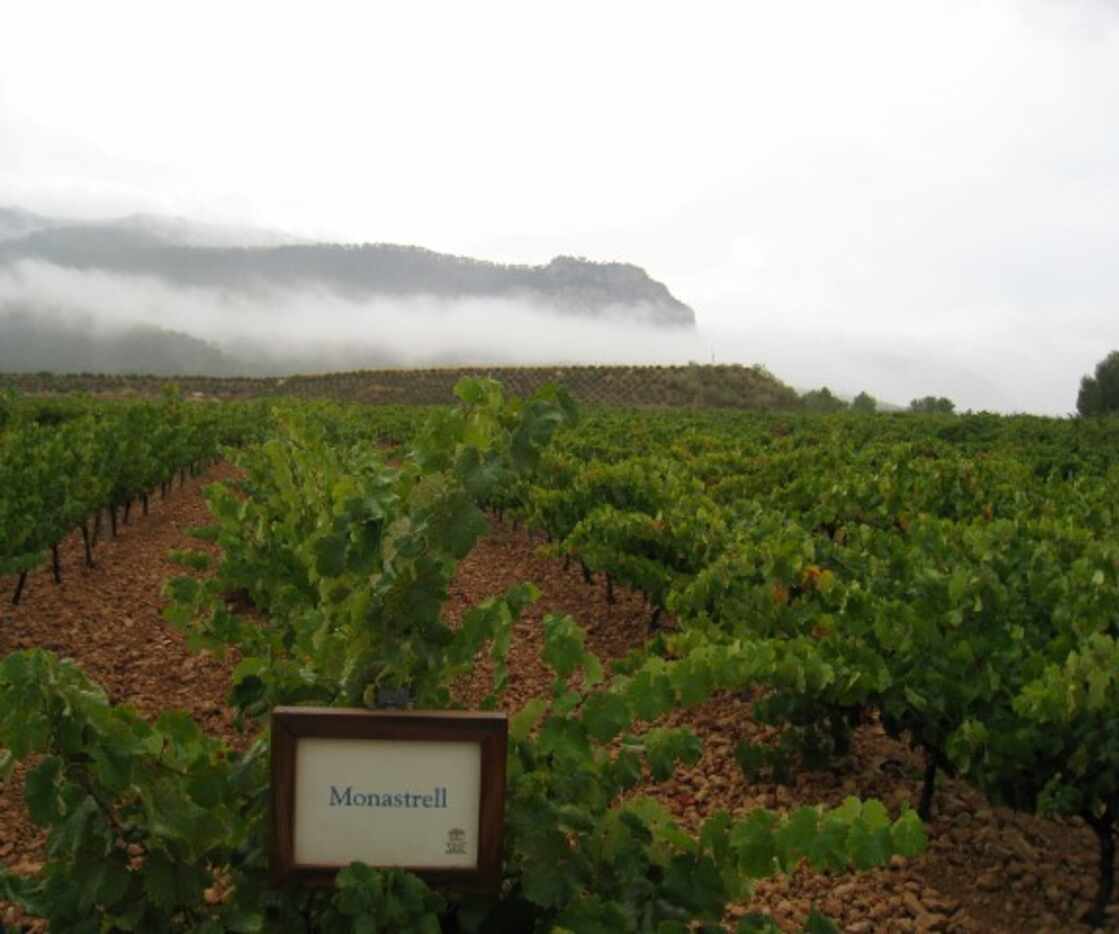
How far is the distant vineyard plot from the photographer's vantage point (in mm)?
73500

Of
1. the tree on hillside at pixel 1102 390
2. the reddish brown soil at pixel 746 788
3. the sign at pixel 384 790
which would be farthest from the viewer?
the tree on hillside at pixel 1102 390

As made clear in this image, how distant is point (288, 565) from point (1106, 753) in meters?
4.39

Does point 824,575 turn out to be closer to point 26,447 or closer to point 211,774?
point 211,774

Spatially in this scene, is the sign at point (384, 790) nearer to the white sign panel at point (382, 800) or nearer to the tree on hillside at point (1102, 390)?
the white sign panel at point (382, 800)

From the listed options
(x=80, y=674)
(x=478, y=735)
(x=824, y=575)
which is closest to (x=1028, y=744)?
(x=824, y=575)

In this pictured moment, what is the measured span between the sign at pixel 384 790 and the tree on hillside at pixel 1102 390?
2423 inches

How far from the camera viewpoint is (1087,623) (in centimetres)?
470

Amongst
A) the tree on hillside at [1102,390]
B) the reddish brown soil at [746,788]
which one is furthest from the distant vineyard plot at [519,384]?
the reddish brown soil at [746,788]

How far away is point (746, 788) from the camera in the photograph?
5602 millimetres

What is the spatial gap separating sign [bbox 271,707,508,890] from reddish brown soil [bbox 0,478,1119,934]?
1.57 m

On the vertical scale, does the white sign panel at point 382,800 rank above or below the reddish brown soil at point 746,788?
above

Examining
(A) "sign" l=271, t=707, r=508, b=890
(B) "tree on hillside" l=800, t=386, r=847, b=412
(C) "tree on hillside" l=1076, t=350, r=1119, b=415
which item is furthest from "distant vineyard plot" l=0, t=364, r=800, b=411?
(A) "sign" l=271, t=707, r=508, b=890

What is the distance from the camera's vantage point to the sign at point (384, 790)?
7.49 ft

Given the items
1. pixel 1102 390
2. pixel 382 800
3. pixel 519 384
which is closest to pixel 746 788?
pixel 382 800
